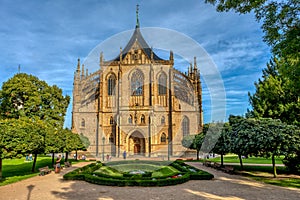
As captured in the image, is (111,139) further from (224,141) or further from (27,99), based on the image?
(224,141)

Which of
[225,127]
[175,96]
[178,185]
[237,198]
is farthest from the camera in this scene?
[175,96]

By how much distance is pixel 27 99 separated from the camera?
32719 millimetres

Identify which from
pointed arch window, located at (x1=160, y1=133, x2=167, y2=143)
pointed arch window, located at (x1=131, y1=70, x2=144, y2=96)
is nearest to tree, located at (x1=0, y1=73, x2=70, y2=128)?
pointed arch window, located at (x1=131, y1=70, x2=144, y2=96)

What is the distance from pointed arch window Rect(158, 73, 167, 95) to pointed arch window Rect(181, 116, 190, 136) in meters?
6.81

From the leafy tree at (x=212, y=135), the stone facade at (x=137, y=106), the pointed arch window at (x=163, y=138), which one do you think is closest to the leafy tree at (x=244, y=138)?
the leafy tree at (x=212, y=135)

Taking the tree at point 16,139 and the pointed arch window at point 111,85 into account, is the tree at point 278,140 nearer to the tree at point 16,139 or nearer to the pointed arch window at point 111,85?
the tree at point 16,139

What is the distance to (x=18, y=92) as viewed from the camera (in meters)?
32.1

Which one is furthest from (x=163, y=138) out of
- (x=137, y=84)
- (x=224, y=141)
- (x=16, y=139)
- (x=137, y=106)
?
(x=16, y=139)

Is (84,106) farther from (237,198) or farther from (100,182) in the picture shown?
(237,198)

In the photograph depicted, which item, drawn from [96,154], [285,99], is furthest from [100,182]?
[96,154]

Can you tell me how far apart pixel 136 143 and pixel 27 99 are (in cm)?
2136

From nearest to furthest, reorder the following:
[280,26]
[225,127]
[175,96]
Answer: [280,26]
[225,127]
[175,96]

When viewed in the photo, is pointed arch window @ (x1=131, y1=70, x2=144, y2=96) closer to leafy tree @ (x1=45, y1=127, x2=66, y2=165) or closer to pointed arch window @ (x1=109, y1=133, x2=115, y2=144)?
pointed arch window @ (x1=109, y1=133, x2=115, y2=144)

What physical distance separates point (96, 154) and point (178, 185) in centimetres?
3232
